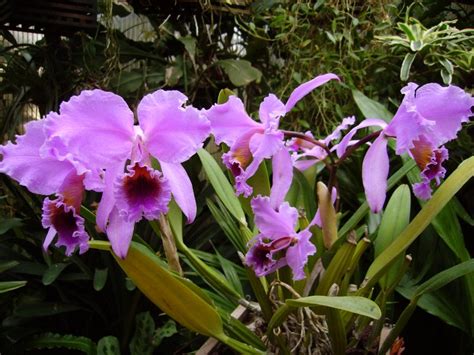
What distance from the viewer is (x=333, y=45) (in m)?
1.94

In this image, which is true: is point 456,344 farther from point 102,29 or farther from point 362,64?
point 102,29

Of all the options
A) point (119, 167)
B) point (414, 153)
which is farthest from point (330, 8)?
point (119, 167)

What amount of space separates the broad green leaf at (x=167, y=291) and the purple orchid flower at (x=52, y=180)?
0.06 m

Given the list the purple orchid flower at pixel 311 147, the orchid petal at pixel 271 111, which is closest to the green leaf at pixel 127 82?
the purple orchid flower at pixel 311 147

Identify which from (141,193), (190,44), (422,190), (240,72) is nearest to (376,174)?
(422,190)

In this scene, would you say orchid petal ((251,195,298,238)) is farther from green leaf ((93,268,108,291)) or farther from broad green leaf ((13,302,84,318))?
broad green leaf ((13,302,84,318))

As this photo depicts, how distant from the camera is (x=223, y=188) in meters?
0.85

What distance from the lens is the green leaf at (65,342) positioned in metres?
1.24

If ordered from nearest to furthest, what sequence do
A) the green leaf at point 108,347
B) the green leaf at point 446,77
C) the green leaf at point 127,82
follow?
the green leaf at point 108,347, the green leaf at point 446,77, the green leaf at point 127,82

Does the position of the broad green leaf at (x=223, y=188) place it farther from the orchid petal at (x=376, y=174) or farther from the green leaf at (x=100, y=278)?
the green leaf at (x=100, y=278)

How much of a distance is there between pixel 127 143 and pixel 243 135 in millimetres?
145

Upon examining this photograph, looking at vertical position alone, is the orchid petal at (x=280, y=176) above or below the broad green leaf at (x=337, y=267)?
above

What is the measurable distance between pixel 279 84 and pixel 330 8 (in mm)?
352

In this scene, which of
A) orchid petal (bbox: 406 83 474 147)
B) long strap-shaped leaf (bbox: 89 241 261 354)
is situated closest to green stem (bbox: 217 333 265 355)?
long strap-shaped leaf (bbox: 89 241 261 354)
